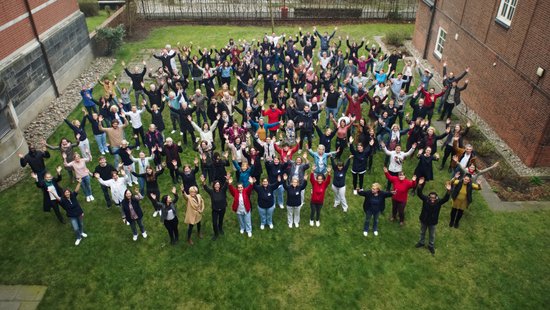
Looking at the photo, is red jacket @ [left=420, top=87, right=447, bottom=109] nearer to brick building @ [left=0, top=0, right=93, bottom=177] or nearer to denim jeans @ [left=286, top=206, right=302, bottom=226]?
denim jeans @ [left=286, top=206, right=302, bottom=226]

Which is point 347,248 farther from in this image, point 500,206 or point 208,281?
point 500,206

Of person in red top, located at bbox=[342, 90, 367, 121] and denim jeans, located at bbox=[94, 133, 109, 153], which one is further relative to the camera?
person in red top, located at bbox=[342, 90, 367, 121]

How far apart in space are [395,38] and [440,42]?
3.73 m

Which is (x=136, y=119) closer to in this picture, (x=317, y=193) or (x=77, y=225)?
(x=77, y=225)

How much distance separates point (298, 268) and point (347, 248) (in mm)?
1429

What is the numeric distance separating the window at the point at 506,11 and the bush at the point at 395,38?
9058 mm

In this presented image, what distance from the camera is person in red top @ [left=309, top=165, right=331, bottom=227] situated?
10062 millimetres

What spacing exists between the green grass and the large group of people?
13376 millimetres

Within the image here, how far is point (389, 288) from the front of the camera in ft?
29.8

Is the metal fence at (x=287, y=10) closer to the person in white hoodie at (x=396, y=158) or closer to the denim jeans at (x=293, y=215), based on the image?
the person in white hoodie at (x=396, y=158)

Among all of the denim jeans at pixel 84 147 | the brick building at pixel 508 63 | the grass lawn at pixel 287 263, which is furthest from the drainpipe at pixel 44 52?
the brick building at pixel 508 63

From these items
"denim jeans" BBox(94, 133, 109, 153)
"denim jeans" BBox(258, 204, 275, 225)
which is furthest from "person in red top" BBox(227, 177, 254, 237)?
"denim jeans" BBox(94, 133, 109, 153)

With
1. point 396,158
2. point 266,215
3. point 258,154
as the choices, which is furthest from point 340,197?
point 258,154

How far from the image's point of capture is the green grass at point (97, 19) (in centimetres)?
2777
